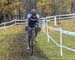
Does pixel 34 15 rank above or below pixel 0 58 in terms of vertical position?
above

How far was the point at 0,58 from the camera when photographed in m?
13.9

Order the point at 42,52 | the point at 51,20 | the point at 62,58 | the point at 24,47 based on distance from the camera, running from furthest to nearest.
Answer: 1. the point at 51,20
2. the point at 24,47
3. the point at 42,52
4. the point at 62,58

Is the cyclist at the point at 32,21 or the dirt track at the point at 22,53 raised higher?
the cyclist at the point at 32,21

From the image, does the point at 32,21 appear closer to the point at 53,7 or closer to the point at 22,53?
the point at 22,53

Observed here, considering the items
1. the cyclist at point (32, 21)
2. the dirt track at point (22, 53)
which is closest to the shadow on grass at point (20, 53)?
the dirt track at point (22, 53)

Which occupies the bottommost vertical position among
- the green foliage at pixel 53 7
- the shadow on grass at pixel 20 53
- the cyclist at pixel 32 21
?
the green foliage at pixel 53 7

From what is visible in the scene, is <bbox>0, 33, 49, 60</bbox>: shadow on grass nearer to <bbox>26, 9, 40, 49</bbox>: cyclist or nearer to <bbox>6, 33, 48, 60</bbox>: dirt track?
<bbox>6, 33, 48, 60</bbox>: dirt track

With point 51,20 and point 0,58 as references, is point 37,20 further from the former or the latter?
point 51,20

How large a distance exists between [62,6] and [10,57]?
55012 millimetres

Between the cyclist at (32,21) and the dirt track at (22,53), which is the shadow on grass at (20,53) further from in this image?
the cyclist at (32,21)

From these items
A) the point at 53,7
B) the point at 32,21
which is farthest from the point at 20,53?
the point at 53,7

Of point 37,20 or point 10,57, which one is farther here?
point 37,20

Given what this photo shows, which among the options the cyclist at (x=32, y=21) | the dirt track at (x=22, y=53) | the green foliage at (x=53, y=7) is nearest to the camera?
the dirt track at (x=22, y=53)

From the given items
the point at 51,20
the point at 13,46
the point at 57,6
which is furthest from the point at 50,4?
the point at 13,46
